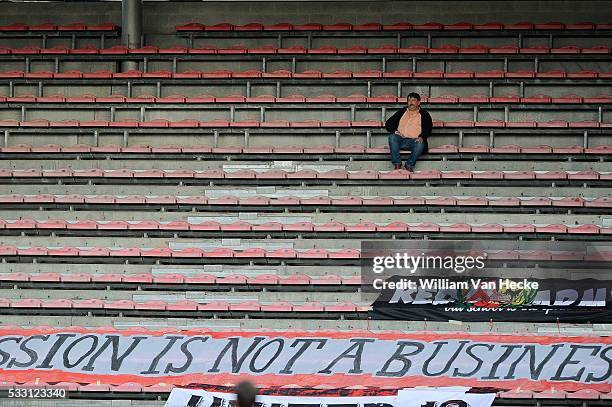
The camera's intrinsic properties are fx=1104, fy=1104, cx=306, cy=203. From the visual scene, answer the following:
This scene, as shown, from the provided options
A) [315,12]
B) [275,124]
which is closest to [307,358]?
[275,124]

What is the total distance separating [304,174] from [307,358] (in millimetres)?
2889

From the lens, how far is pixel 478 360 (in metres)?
11.3

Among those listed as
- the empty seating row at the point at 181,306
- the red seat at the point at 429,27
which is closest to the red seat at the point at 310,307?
the empty seating row at the point at 181,306

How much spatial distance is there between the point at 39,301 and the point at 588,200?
21.3 ft

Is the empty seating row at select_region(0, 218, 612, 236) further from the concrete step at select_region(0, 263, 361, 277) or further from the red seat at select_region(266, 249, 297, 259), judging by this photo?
the concrete step at select_region(0, 263, 361, 277)

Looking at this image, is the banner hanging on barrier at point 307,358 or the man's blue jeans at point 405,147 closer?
the banner hanging on barrier at point 307,358

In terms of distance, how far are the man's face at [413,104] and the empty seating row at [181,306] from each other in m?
2.70

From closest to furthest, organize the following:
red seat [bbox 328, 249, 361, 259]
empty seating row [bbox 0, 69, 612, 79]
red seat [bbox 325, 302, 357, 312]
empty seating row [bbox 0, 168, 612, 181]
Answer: red seat [bbox 325, 302, 357, 312] → red seat [bbox 328, 249, 361, 259] → empty seating row [bbox 0, 168, 612, 181] → empty seating row [bbox 0, 69, 612, 79]

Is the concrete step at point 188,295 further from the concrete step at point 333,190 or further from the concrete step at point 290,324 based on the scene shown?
the concrete step at point 333,190

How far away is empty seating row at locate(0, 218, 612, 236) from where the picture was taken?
12820mm

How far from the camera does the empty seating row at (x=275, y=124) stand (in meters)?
13.9

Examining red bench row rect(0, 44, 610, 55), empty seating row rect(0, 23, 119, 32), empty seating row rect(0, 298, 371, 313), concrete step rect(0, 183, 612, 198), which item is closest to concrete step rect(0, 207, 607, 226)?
concrete step rect(0, 183, 612, 198)

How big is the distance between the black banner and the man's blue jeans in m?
1.81

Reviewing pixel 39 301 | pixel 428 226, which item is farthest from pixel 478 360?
pixel 39 301
